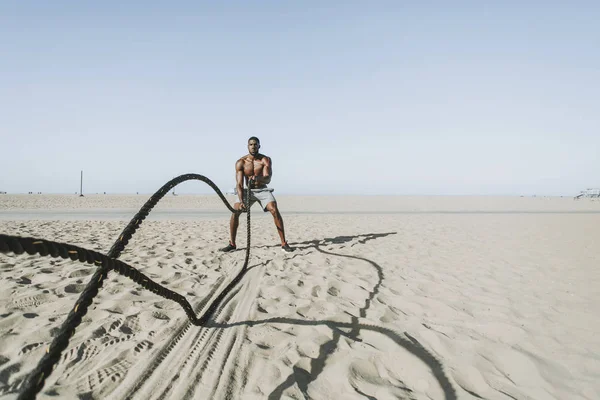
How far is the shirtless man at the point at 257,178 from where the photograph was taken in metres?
6.74

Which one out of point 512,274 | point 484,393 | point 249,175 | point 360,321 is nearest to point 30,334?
point 360,321

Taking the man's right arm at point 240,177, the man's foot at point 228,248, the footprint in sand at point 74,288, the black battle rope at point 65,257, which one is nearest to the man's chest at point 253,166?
the man's right arm at point 240,177

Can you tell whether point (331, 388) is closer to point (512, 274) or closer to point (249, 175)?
point (512, 274)

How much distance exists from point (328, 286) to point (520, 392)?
240 centimetres

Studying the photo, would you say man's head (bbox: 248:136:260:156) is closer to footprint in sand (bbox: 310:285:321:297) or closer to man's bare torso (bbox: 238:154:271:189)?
man's bare torso (bbox: 238:154:271:189)

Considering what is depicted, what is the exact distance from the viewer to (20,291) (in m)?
3.56

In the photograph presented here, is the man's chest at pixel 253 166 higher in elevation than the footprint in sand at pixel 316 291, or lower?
higher

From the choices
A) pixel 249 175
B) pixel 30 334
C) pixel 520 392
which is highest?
pixel 249 175

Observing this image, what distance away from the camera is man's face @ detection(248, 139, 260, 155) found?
22.1 feet

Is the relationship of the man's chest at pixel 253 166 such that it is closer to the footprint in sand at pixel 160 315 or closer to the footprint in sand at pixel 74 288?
the footprint in sand at pixel 74 288

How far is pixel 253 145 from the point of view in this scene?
6734mm

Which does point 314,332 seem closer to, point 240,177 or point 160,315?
point 160,315

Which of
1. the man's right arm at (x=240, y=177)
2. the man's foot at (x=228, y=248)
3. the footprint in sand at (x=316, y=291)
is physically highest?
the man's right arm at (x=240, y=177)

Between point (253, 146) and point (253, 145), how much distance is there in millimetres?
27
